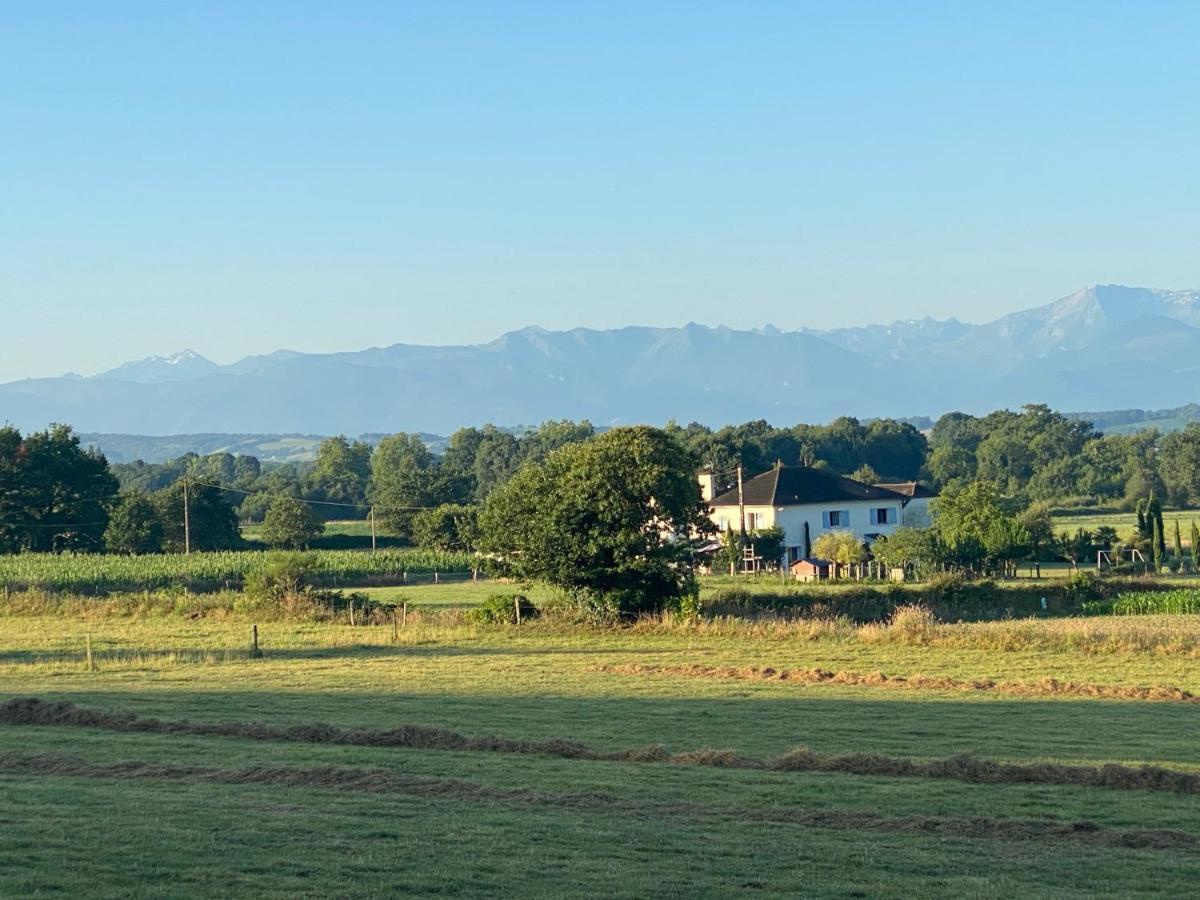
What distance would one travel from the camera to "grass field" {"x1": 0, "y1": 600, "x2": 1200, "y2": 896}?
12.6m

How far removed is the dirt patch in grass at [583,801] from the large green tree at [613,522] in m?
26.9

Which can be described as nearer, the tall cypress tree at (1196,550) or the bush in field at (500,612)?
the bush in field at (500,612)

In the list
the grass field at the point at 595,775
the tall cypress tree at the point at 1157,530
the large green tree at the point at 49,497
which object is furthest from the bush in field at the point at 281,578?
the large green tree at the point at 49,497

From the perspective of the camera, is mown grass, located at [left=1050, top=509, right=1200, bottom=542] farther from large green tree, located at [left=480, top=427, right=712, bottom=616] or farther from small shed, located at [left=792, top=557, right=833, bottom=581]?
large green tree, located at [left=480, top=427, right=712, bottom=616]

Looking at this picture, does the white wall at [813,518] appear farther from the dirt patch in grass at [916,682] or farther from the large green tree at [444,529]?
the dirt patch in grass at [916,682]

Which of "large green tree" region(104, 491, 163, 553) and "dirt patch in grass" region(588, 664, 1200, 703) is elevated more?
"large green tree" region(104, 491, 163, 553)

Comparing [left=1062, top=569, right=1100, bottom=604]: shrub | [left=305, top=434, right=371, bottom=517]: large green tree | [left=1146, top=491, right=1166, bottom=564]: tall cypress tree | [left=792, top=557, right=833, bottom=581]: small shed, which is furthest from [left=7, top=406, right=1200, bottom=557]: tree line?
[left=1062, top=569, right=1100, bottom=604]: shrub

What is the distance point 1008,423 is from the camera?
163 metres

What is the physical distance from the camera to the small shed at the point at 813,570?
68125 millimetres

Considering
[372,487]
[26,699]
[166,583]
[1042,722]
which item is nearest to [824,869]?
[1042,722]

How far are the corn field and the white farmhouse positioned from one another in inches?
652

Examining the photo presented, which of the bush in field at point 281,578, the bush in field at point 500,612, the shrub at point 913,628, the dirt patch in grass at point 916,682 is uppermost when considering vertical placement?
the bush in field at point 281,578

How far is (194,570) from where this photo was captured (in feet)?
230

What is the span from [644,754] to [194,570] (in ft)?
177
